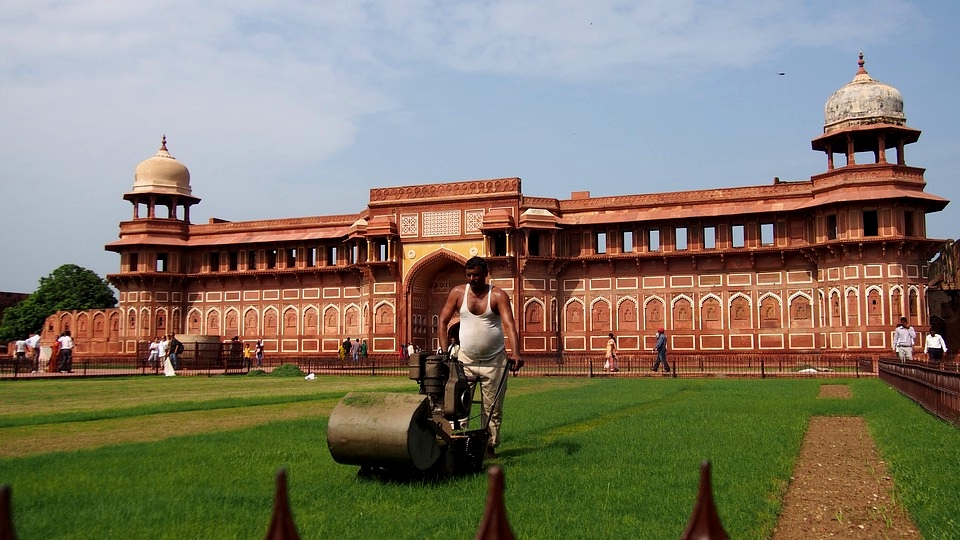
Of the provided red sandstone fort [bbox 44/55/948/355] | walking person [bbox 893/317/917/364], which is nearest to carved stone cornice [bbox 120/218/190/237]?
red sandstone fort [bbox 44/55/948/355]

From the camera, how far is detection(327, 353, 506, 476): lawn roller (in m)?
5.72

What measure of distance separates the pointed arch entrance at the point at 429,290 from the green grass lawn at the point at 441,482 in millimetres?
23710

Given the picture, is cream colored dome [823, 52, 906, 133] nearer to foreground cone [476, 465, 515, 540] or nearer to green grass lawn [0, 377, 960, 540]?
green grass lawn [0, 377, 960, 540]

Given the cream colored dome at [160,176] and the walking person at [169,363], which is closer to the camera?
the walking person at [169,363]

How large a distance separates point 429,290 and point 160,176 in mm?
14948

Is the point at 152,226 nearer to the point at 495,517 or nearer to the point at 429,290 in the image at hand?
the point at 429,290

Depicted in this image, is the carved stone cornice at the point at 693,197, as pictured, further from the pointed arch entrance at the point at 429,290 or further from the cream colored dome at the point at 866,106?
the pointed arch entrance at the point at 429,290

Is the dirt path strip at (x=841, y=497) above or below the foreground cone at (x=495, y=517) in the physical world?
below

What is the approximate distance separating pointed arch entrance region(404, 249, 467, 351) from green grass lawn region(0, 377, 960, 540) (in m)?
23.7

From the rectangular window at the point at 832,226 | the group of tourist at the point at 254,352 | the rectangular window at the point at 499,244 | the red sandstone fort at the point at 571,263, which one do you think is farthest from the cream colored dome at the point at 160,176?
the rectangular window at the point at 832,226

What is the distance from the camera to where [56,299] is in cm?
5872

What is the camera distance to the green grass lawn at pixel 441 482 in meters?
4.65

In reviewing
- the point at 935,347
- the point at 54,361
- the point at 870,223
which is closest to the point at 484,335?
the point at 935,347

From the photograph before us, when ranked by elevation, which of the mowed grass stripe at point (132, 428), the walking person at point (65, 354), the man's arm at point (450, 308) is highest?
the man's arm at point (450, 308)
